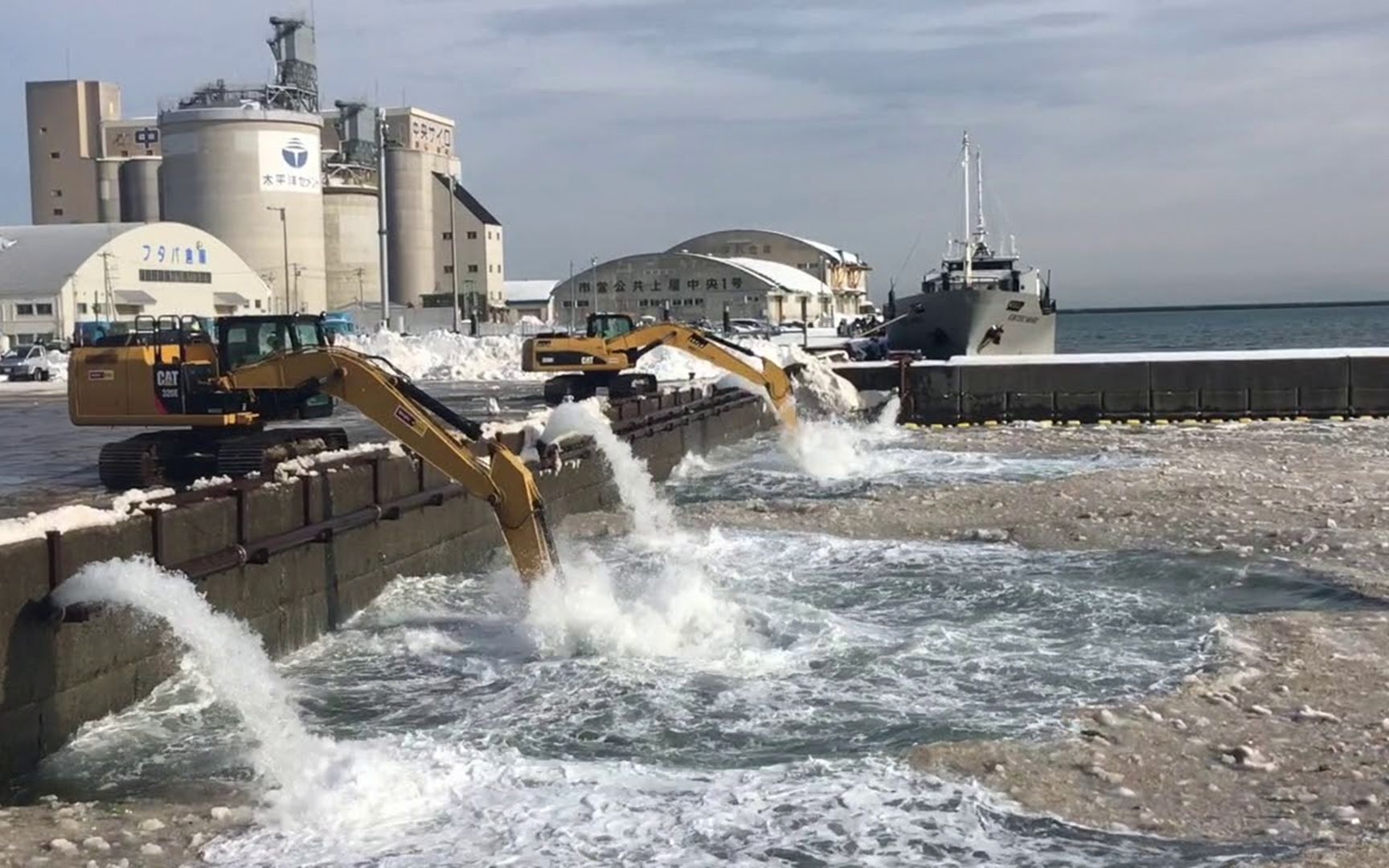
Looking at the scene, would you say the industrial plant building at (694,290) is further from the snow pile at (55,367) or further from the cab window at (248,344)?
the cab window at (248,344)

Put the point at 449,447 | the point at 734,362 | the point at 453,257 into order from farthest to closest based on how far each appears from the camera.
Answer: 1. the point at 453,257
2. the point at 734,362
3. the point at 449,447

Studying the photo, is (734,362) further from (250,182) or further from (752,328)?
(250,182)

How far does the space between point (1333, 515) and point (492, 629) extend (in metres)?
11.4

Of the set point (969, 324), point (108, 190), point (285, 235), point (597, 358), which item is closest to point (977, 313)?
point (969, 324)

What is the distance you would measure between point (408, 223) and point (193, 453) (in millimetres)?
94658

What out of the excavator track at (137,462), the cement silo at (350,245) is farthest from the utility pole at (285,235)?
the excavator track at (137,462)

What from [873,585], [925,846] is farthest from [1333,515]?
[925,846]

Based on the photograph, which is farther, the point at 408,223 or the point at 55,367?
the point at 408,223

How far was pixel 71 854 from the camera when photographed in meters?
7.77

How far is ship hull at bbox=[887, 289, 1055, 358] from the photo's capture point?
5738 centimetres

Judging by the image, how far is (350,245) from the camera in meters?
106

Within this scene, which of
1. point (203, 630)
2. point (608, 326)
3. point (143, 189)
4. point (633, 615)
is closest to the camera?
point (203, 630)

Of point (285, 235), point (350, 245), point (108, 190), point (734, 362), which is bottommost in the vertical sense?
point (734, 362)

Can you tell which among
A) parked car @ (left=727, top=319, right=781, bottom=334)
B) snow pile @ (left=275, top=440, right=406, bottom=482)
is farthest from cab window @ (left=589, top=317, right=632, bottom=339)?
parked car @ (left=727, top=319, right=781, bottom=334)
